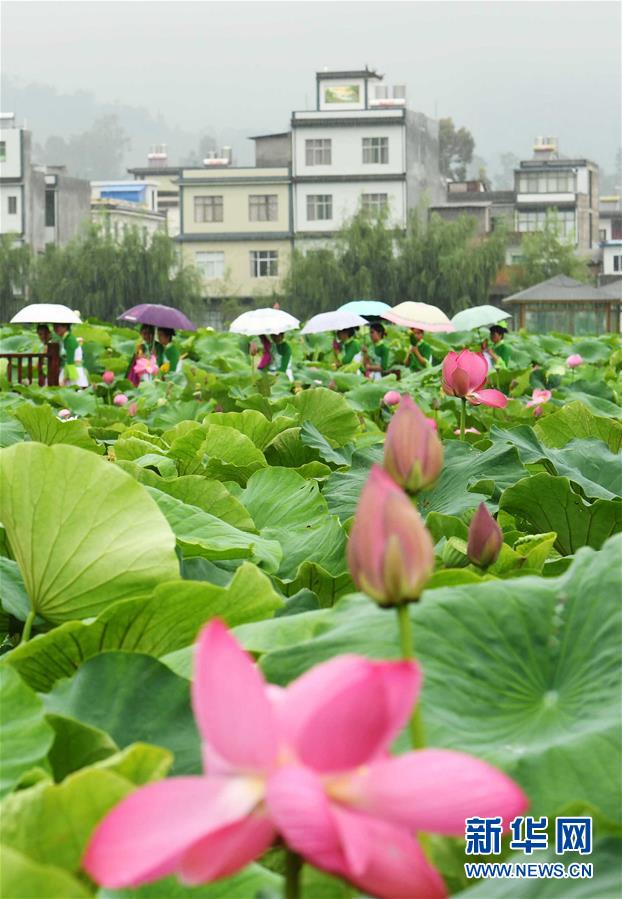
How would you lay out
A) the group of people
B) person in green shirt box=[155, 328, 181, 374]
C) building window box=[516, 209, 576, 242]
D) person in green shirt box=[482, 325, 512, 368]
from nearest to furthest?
person in green shirt box=[155, 328, 181, 374]
the group of people
person in green shirt box=[482, 325, 512, 368]
building window box=[516, 209, 576, 242]

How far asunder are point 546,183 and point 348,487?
180 feet

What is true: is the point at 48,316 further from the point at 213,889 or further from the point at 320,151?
the point at 320,151

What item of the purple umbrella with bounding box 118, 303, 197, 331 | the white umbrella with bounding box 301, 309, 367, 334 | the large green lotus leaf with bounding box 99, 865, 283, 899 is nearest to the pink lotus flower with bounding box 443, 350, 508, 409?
the large green lotus leaf with bounding box 99, 865, 283, 899

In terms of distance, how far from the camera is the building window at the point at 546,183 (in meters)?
54.5

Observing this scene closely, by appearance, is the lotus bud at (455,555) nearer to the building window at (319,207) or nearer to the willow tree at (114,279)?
the willow tree at (114,279)

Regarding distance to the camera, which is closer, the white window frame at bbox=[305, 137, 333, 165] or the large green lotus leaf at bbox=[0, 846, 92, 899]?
the large green lotus leaf at bbox=[0, 846, 92, 899]

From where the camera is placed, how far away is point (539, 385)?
245 inches

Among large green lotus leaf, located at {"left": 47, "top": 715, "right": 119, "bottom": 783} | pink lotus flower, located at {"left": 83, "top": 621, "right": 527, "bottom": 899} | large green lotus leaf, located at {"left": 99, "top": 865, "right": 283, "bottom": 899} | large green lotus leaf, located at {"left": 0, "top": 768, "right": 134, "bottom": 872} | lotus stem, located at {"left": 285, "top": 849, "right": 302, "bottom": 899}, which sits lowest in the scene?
large green lotus leaf, located at {"left": 99, "top": 865, "right": 283, "bottom": 899}

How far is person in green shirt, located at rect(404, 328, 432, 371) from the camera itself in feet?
29.9

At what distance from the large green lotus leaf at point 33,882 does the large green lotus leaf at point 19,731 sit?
179 mm

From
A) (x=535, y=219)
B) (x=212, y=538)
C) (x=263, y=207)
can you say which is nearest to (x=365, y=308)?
(x=212, y=538)

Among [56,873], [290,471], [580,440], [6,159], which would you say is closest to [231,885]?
[56,873]

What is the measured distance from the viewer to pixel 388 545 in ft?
1.50

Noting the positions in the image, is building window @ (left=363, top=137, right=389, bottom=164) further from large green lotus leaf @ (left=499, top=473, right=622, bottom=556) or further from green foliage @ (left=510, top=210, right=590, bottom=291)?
large green lotus leaf @ (left=499, top=473, right=622, bottom=556)
